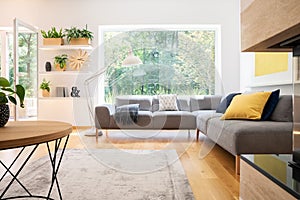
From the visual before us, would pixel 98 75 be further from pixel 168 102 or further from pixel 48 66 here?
pixel 168 102

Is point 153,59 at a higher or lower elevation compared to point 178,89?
higher

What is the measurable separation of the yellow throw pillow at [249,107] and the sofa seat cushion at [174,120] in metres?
1.35

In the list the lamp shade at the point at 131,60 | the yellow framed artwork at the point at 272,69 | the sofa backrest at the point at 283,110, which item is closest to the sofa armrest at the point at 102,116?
the lamp shade at the point at 131,60

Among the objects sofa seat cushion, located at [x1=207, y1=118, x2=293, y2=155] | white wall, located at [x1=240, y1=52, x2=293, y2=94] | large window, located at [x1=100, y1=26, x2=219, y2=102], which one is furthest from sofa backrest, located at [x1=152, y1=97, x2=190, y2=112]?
sofa seat cushion, located at [x1=207, y1=118, x2=293, y2=155]

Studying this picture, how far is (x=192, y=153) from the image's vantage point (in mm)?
3744

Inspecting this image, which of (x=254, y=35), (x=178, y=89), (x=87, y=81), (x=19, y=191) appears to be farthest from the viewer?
(x=87, y=81)

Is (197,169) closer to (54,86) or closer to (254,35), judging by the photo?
(254,35)

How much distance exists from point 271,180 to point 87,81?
516 cm

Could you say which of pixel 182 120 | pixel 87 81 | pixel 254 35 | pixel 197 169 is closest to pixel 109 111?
pixel 182 120

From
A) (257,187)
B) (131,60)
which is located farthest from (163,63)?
(257,187)

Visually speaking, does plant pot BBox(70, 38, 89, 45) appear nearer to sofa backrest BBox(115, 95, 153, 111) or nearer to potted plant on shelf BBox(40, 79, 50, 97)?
potted plant on shelf BBox(40, 79, 50, 97)

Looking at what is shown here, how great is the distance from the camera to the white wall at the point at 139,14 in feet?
20.5

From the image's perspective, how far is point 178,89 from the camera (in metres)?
5.13

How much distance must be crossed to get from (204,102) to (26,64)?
3.35 metres
